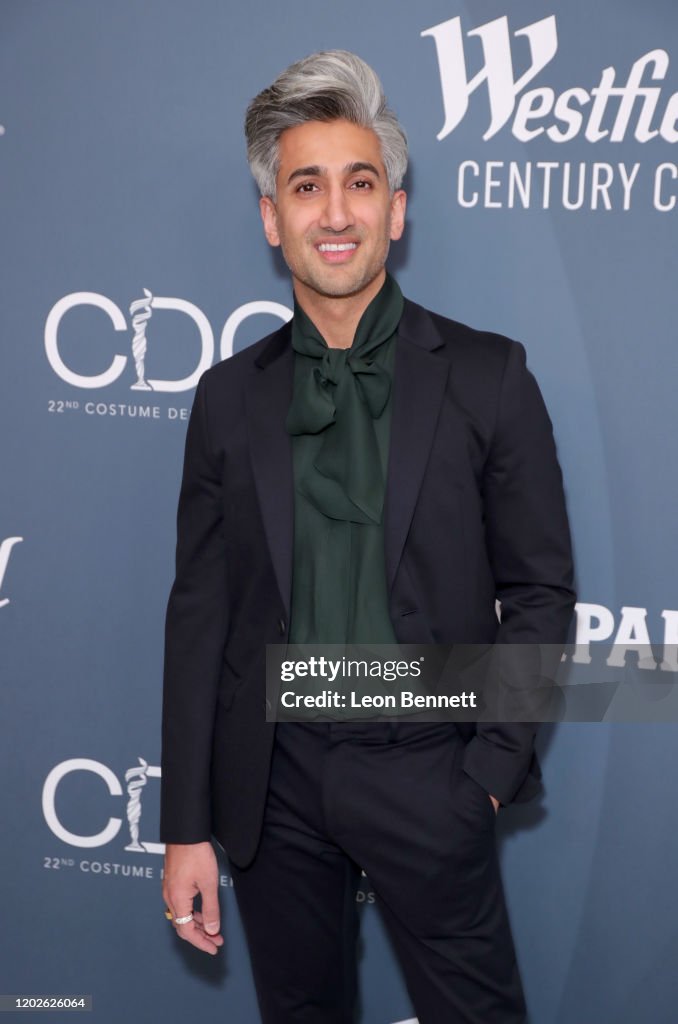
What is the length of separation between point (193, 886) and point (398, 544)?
2.70 feet

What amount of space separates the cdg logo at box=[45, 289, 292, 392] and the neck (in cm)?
52

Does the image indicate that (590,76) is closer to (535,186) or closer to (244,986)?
(535,186)

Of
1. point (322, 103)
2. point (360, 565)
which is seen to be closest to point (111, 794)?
point (360, 565)

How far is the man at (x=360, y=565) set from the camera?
6.20 feet

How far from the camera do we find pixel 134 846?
2816 mm

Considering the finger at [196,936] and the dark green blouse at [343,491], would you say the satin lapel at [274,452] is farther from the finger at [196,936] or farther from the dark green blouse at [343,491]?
the finger at [196,936]

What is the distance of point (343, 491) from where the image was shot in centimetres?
190

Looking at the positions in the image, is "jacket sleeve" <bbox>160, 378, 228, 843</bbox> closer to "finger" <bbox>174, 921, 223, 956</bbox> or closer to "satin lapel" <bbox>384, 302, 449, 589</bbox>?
"finger" <bbox>174, 921, 223, 956</bbox>

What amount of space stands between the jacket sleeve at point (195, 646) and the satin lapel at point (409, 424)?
37cm

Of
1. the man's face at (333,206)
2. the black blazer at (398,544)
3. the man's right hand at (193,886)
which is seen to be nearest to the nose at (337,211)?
the man's face at (333,206)

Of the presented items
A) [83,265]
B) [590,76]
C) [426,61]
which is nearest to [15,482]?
[83,265]

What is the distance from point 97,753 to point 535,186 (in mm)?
1816

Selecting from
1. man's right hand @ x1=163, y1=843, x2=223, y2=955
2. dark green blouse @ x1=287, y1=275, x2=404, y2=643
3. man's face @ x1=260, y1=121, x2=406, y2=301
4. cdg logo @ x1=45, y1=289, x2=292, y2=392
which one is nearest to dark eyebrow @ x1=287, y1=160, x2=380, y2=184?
man's face @ x1=260, y1=121, x2=406, y2=301

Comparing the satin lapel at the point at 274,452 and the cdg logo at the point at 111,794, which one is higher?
the satin lapel at the point at 274,452
